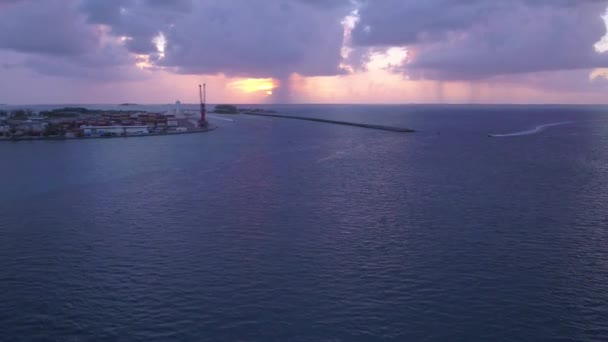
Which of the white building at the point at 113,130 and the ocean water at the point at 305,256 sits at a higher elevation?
the white building at the point at 113,130

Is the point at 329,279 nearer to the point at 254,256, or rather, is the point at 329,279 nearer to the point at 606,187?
the point at 254,256

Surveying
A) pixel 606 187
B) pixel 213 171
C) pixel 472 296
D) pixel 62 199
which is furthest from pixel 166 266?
pixel 606 187

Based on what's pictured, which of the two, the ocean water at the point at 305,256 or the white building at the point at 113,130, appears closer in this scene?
the ocean water at the point at 305,256

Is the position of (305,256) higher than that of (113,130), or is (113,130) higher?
(113,130)

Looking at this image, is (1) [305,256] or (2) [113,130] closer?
(1) [305,256]
